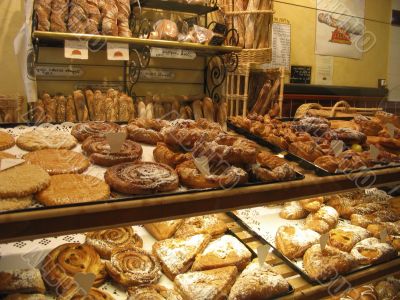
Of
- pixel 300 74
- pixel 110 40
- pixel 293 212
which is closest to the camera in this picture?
pixel 293 212

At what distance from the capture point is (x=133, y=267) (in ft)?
5.07

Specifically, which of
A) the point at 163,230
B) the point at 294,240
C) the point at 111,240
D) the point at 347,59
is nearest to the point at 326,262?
the point at 294,240

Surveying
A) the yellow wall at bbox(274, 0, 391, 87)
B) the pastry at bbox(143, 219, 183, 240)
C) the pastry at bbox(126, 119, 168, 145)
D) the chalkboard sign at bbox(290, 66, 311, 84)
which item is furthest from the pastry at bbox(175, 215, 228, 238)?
the yellow wall at bbox(274, 0, 391, 87)

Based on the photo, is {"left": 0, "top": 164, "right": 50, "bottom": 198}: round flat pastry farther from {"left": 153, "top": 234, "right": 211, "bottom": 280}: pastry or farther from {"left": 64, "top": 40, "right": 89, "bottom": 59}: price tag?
{"left": 64, "top": 40, "right": 89, "bottom": 59}: price tag

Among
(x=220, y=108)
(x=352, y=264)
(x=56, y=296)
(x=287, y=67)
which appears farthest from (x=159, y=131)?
(x=287, y=67)

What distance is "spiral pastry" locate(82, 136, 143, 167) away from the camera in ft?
4.50

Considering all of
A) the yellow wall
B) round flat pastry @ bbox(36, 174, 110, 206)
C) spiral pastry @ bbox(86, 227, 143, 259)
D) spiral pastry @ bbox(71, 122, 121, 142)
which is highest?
the yellow wall

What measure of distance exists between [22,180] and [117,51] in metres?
2.00

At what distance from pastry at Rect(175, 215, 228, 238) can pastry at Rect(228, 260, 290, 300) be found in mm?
298

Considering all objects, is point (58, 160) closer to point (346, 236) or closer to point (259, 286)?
point (259, 286)

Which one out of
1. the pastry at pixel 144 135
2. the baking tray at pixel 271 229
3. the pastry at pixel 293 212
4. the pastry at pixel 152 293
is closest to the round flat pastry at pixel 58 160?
the pastry at pixel 144 135

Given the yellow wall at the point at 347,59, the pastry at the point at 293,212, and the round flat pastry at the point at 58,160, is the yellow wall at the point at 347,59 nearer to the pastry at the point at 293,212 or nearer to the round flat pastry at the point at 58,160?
the pastry at the point at 293,212

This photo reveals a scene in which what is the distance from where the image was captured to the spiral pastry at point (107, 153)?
1.37 meters

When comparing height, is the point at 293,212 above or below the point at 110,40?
below
